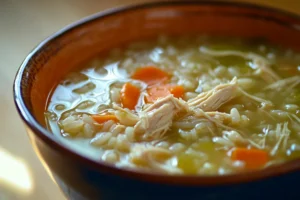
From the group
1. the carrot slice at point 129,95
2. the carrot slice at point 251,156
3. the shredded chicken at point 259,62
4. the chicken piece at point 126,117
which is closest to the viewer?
the carrot slice at point 251,156

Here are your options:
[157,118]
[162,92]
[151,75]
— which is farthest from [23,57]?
[157,118]

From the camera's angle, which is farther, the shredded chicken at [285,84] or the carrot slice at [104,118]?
the shredded chicken at [285,84]

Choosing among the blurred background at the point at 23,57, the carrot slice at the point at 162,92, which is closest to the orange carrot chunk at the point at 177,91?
the carrot slice at the point at 162,92

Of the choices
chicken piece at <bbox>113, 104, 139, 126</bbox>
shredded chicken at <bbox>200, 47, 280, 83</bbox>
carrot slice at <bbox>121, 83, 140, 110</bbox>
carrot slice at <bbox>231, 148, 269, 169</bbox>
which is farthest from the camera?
shredded chicken at <bbox>200, 47, 280, 83</bbox>

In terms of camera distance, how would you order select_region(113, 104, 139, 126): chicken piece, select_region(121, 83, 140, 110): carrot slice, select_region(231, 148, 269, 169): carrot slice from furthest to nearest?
select_region(121, 83, 140, 110): carrot slice
select_region(113, 104, 139, 126): chicken piece
select_region(231, 148, 269, 169): carrot slice

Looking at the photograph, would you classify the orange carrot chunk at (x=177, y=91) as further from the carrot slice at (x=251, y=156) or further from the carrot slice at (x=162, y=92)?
the carrot slice at (x=251, y=156)

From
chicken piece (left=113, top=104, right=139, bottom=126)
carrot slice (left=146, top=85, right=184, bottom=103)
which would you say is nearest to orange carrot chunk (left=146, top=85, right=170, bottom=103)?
carrot slice (left=146, top=85, right=184, bottom=103)

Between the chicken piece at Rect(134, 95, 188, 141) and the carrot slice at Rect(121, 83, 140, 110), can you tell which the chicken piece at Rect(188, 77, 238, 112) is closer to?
the chicken piece at Rect(134, 95, 188, 141)

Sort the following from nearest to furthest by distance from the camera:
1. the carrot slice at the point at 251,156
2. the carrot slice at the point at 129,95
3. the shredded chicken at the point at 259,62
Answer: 1. the carrot slice at the point at 251,156
2. the carrot slice at the point at 129,95
3. the shredded chicken at the point at 259,62
